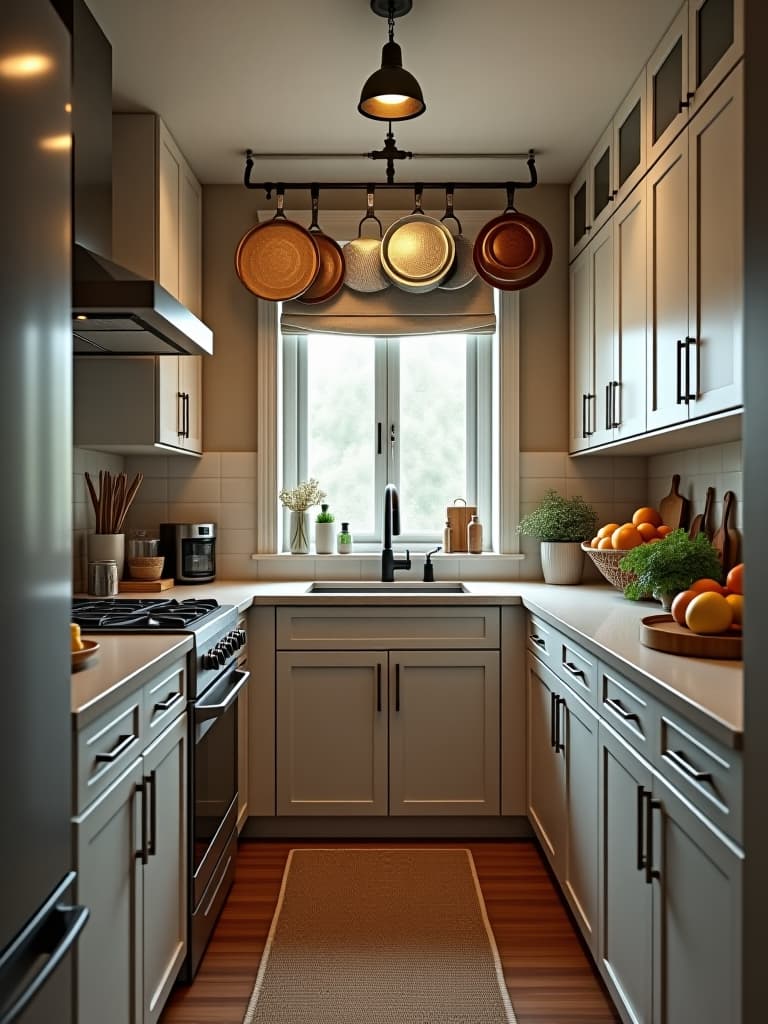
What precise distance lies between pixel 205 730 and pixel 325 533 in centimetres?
154

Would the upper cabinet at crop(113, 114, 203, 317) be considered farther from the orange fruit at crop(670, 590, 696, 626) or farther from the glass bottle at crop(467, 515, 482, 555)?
the orange fruit at crop(670, 590, 696, 626)

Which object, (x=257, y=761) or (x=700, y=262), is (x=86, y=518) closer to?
(x=257, y=761)

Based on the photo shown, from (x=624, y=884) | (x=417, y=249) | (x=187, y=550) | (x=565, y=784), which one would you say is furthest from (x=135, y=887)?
(x=417, y=249)

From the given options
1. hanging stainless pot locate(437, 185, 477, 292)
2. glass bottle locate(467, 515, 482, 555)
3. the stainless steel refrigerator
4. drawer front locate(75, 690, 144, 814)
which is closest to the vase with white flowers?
glass bottle locate(467, 515, 482, 555)

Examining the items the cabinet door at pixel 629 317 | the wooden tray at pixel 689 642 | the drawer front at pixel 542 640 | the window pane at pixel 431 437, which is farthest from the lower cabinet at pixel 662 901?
the window pane at pixel 431 437

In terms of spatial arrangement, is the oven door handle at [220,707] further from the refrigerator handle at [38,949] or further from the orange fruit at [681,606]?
the orange fruit at [681,606]

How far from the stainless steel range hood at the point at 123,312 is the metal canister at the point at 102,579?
794mm

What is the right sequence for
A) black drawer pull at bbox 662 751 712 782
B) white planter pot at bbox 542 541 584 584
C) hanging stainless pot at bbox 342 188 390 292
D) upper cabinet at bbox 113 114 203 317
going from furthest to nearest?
hanging stainless pot at bbox 342 188 390 292 → white planter pot at bbox 542 541 584 584 → upper cabinet at bbox 113 114 203 317 → black drawer pull at bbox 662 751 712 782

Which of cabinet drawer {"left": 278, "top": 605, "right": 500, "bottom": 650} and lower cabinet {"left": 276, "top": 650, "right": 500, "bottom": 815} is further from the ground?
cabinet drawer {"left": 278, "top": 605, "right": 500, "bottom": 650}

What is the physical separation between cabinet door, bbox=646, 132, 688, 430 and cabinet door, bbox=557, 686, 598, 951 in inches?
33.9

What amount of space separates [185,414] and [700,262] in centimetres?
202

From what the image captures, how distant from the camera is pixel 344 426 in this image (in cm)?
399

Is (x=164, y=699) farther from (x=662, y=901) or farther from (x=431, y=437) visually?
(x=431, y=437)

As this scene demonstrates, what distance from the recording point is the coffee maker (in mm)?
3467
